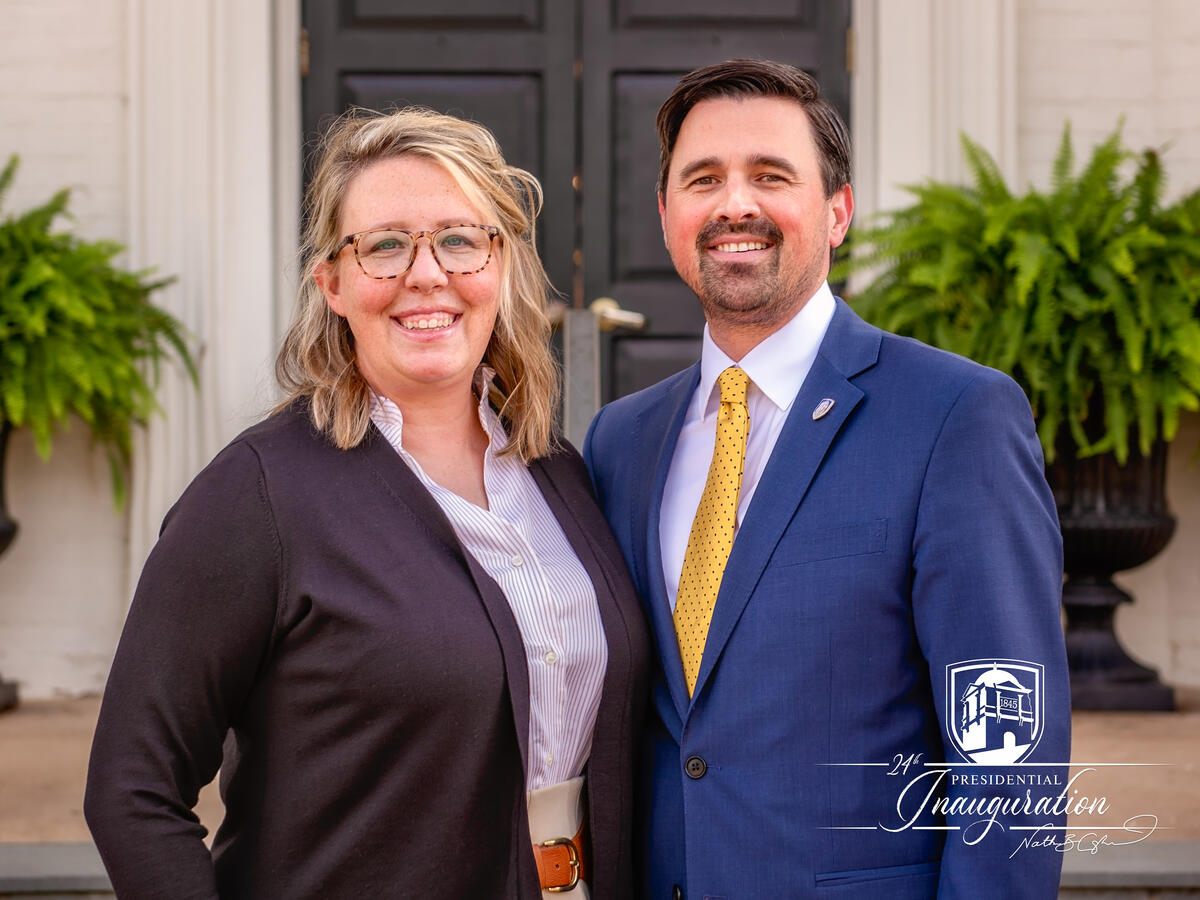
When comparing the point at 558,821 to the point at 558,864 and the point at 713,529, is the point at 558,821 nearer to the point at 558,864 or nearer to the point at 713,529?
the point at 558,864

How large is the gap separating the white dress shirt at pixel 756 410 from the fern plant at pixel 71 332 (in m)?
2.53

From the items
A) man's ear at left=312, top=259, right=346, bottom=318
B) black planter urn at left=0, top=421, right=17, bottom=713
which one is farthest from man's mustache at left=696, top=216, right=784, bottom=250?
black planter urn at left=0, top=421, right=17, bottom=713

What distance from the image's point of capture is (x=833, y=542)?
1.63 metres

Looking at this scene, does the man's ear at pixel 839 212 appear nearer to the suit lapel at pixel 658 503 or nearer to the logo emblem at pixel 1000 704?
the suit lapel at pixel 658 503

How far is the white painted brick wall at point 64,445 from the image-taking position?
4.33 m

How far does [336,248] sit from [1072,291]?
255cm

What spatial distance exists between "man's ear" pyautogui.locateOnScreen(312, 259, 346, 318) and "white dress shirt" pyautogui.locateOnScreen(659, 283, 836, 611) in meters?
0.54

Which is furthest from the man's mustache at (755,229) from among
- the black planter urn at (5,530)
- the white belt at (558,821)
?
the black planter urn at (5,530)

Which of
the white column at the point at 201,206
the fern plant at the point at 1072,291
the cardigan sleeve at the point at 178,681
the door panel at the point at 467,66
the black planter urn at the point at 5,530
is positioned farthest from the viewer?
the door panel at the point at 467,66

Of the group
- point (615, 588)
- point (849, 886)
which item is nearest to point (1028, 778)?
point (849, 886)

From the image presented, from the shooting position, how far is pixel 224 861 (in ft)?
5.23

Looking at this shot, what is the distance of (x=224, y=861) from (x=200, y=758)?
15 centimetres
